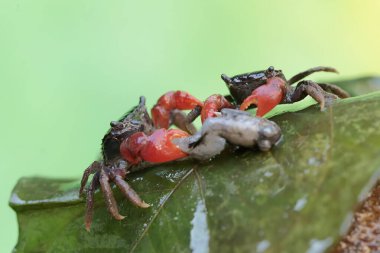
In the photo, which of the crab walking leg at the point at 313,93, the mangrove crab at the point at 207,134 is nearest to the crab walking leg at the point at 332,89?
the mangrove crab at the point at 207,134

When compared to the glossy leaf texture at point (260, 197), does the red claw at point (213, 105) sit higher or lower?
higher

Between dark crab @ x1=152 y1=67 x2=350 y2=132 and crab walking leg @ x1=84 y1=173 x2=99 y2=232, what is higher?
dark crab @ x1=152 y1=67 x2=350 y2=132

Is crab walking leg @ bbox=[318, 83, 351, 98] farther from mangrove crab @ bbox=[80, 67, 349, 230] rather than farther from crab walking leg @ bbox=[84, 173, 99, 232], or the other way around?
crab walking leg @ bbox=[84, 173, 99, 232]

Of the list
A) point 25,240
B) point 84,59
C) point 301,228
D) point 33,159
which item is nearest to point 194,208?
point 301,228

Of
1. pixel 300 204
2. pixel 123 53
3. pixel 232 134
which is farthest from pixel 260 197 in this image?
pixel 123 53

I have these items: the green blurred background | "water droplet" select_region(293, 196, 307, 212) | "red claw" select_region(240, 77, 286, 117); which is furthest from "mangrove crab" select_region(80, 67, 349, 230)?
the green blurred background

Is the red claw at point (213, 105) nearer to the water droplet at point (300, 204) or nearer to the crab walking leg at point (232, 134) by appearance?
the crab walking leg at point (232, 134)
